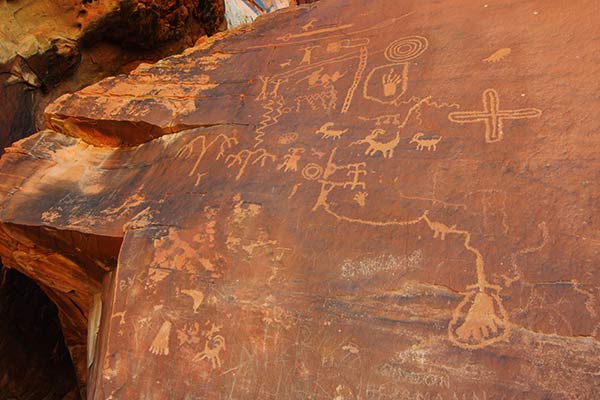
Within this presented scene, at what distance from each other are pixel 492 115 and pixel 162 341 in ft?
7.03

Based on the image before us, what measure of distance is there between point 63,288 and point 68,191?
3.01 ft

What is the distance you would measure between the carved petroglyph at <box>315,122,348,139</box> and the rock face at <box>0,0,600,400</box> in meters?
0.01

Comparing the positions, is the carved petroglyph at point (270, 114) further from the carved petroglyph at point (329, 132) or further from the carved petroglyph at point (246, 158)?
the carved petroglyph at point (329, 132)

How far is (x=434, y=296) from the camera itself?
80.7 inches

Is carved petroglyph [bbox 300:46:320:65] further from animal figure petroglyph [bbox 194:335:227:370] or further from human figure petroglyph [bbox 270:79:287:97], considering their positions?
animal figure petroglyph [bbox 194:335:227:370]

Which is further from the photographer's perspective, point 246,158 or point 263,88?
point 263,88

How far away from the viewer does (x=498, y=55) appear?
Result: 2.79 metres

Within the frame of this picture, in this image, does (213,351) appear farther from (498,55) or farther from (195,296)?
(498,55)

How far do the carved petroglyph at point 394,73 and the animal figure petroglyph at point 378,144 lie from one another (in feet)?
0.89

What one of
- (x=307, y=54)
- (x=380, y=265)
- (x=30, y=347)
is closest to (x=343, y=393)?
(x=380, y=265)

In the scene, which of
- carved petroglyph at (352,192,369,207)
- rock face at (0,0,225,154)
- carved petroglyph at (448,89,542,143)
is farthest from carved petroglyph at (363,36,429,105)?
rock face at (0,0,225,154)

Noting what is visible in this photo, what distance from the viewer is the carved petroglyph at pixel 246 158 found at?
290 cm

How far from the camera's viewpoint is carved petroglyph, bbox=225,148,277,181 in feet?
9.53

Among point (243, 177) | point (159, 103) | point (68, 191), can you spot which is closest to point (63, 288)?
point (68, 191)
